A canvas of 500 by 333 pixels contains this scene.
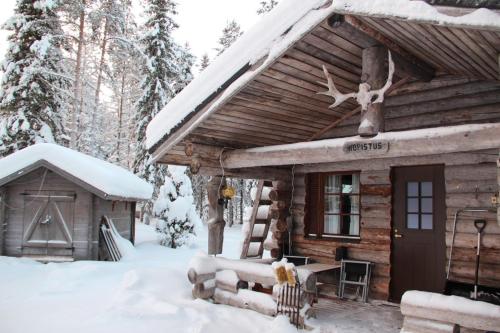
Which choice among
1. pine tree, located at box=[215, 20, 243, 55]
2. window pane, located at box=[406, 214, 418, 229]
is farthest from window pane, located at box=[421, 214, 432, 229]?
pine tree, located at box=[215, 20, 243, 55]

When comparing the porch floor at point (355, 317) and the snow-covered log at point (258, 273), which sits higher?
the snow-covered log at point (258, 273)

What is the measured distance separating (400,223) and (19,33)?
1863 cm

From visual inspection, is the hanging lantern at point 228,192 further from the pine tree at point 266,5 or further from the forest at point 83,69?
the pine tree at point 266,5

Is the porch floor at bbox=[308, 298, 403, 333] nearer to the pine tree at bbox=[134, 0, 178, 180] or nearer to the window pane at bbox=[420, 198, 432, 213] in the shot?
the window pane at bbox=[420, 198, 432, 213]

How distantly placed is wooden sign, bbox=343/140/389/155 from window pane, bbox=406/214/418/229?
2.71m

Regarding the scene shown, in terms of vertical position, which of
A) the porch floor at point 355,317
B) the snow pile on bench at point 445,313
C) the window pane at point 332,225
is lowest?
the porch floor at point 355,317

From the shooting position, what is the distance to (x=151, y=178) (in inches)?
928

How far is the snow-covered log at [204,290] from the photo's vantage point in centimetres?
721

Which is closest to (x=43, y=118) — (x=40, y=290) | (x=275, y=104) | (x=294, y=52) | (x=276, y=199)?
(x=40, y=290)

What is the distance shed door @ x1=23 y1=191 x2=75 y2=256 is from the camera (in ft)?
45.0

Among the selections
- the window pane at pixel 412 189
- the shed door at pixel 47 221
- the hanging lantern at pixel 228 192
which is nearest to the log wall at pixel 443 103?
the window pane at pixel 412 189

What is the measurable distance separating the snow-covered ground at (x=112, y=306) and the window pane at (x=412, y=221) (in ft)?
10.8

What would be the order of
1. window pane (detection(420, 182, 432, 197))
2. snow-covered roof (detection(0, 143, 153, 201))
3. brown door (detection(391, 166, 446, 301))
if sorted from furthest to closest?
1. snow-covered roof (detection(0, 143, 153, 201))
2. window pane (detection(420, 182, 432, 197))
3. brown door (detection(391, 166, 446, 301))

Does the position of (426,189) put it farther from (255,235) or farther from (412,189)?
(255,235)
